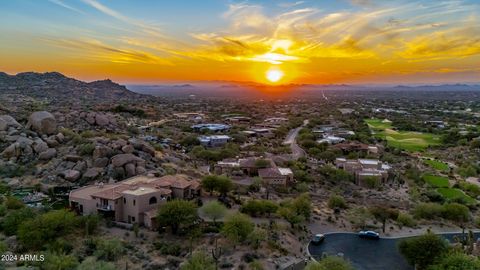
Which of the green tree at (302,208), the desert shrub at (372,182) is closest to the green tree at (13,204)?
the green tree at (302,208)

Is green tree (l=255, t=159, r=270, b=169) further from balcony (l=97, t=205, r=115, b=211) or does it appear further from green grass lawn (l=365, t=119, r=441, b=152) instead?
green grass lawn (l=365, t=119, r=441, b=152)

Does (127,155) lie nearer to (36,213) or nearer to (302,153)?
(36,213)

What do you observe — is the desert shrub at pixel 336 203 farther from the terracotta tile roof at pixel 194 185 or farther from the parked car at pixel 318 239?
the terracotta tile roof at pixel 194 185

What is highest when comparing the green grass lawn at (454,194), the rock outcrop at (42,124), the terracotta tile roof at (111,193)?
the rock outcrop at (42,124)

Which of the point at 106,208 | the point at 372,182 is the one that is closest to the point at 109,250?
the point at 106,208

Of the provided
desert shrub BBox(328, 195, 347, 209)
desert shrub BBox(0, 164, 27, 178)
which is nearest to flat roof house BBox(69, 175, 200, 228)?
desert shrub BBox(0, 164, 27, 178)

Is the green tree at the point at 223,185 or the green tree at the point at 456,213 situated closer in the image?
the green tree at the point at 456,213
